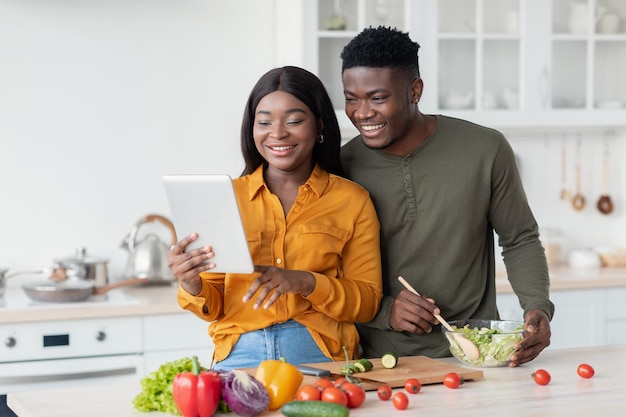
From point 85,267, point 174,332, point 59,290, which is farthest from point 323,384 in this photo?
point 85,267

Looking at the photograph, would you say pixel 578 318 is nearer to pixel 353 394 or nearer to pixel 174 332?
pixel 174 332

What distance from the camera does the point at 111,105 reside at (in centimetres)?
402

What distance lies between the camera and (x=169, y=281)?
3953 millimetres

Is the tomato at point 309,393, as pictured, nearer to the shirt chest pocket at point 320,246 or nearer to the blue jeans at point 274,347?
the blue jeans at point 274,347

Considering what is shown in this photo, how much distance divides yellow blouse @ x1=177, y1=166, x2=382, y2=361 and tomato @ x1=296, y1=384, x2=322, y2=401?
0.43 metres

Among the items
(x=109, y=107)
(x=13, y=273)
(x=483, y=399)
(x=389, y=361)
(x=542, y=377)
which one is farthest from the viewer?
(x=109, y=107)

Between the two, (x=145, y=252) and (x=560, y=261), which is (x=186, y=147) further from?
(x=560, y=261)

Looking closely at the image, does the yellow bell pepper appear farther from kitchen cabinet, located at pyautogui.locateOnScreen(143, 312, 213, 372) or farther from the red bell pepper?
kitchen cabinet, located at pyautogui.locateOnScreen(143, 312, 213, 372)

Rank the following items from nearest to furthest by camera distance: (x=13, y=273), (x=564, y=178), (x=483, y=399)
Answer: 1. (x=483, y=399)
2. (x=13, y=273)
3. (x=564, y=178)

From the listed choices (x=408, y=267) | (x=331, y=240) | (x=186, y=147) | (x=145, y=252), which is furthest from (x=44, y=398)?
(x=186, y=147)

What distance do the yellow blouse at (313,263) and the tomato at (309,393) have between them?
0.43m

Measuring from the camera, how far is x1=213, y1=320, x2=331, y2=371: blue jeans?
2336 millimetres

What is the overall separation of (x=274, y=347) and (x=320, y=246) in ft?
0.90

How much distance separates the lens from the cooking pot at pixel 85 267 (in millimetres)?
3750
